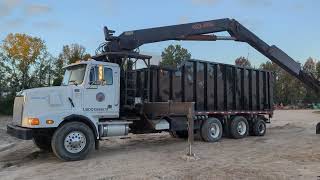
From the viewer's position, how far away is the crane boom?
1591 centimetres

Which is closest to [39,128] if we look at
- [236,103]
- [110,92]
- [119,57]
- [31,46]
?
[110,92]

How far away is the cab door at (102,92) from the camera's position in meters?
14.1

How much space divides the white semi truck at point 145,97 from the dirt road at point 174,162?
0.73 m

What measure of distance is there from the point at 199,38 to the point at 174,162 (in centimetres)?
697

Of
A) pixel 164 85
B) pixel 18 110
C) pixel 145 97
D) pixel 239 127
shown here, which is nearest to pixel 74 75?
pixel 18 110

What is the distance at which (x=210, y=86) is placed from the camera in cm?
1883

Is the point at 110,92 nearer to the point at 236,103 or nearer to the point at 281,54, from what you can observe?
the point at 236,103

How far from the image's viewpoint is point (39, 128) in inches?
514

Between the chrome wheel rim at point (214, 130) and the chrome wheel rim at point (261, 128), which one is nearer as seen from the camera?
the chrome wheel rim at point (214, 130)

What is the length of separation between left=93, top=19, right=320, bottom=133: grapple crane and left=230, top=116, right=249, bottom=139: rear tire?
10.0ft

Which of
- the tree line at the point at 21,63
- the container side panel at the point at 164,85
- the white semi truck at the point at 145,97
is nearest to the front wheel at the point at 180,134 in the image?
the white semi truck at the point at 145,97

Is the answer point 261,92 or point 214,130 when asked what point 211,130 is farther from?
point 261,92

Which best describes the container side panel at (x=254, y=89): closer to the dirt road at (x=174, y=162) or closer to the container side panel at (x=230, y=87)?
the container side panel at (x=230, y=87)

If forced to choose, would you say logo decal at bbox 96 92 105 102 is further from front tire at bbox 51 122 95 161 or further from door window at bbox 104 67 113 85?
front tire at bbox 51 122 95 161
